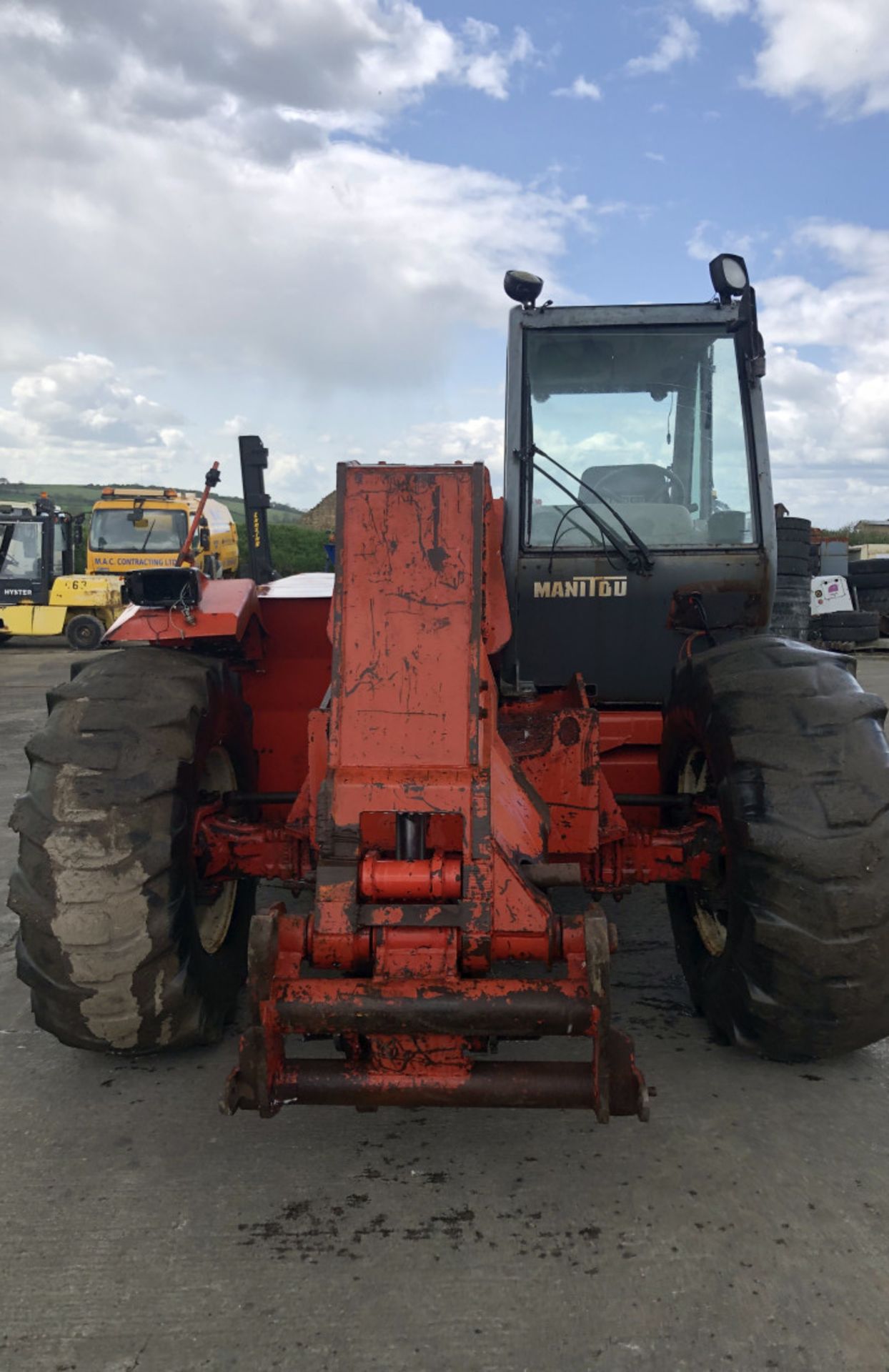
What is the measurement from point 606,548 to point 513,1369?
9.55 feet

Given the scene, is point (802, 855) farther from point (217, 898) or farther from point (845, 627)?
point (845, 627)

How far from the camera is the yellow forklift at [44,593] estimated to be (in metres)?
18.4

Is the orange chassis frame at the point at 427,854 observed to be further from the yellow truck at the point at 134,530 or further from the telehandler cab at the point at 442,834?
the yellow truck at the point at 134,530

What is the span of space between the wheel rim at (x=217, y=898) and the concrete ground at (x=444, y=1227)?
0.49 meters

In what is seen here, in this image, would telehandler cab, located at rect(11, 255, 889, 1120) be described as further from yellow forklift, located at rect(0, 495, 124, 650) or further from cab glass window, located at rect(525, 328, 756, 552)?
yellow forklift, located at rect(0, 495, 124, 650)

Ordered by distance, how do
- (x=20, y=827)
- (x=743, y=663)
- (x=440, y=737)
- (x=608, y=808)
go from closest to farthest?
(x=440, y=737)
(x=20, y=827)
(x=743, y=663)
(x=608, y=808)

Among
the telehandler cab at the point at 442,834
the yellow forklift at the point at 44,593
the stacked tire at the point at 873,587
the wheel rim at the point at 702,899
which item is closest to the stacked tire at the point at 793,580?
the wheel rim at the point at 702,899

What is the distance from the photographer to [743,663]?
310cm

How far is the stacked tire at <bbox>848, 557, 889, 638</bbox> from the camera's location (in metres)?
18.3

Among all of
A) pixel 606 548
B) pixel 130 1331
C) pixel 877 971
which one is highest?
pixel 606 548

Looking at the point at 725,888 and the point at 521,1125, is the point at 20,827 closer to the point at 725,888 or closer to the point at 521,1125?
the point at 521,1125

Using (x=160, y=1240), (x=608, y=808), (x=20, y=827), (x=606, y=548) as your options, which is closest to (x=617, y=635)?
(x=606, y=548)

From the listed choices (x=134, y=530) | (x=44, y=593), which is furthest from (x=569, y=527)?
(x=134, y=530)

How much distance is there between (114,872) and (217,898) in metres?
0.98
